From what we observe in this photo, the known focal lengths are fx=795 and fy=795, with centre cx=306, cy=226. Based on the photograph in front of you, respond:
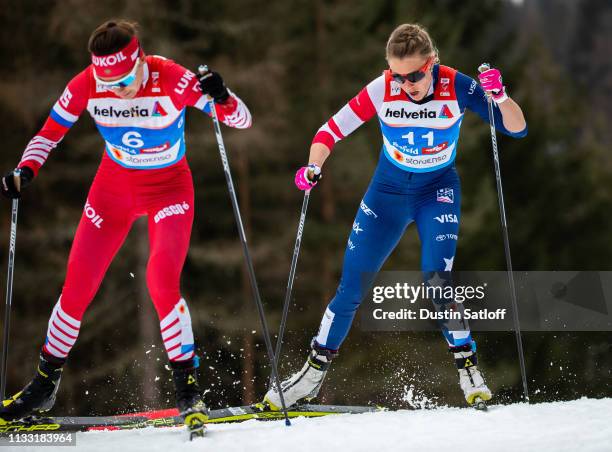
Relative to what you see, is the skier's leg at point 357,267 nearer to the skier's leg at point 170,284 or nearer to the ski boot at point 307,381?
the ski boot at point 307,381

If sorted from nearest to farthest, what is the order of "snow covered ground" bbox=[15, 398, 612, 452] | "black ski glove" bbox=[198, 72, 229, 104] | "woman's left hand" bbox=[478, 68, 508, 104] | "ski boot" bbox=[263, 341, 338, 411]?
"snow covered ground" bbox=[15, 398, 612, 452], "black ski glove" bbox=[198, 72, 229, 104], "woman's left hand" bbox=[478, 68, 508, 104], "ski boot" bbox=[263, 341, 338, 411]

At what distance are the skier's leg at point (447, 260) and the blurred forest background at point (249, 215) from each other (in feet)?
25.9

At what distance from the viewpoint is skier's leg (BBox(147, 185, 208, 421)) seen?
4.51m

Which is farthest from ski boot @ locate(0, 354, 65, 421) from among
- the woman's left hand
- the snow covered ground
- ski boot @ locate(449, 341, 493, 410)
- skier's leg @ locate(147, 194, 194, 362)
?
the woman's left hand

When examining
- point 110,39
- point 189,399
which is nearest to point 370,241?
point 189,399

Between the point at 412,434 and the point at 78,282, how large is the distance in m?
2.17

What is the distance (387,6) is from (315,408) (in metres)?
12.5

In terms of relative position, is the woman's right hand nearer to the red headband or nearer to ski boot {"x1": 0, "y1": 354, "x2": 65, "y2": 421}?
the red headband

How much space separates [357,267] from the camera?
5273 mm

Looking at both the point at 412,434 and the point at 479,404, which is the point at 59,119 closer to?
the point at 412,434

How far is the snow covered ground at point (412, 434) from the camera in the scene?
167 inches

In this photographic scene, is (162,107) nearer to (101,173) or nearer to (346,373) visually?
(101,173)

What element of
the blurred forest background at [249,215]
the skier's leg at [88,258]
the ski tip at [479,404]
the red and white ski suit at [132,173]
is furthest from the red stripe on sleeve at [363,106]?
the blurred forest background at [249,215]

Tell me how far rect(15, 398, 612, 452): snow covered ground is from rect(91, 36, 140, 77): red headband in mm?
2134
